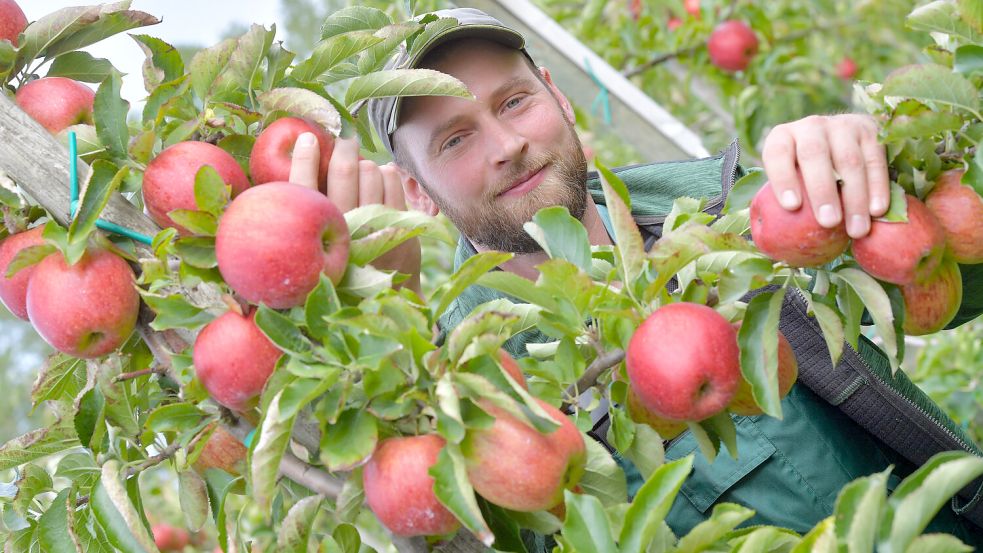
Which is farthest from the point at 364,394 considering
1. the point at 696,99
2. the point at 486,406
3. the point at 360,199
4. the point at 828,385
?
the point at 696,99

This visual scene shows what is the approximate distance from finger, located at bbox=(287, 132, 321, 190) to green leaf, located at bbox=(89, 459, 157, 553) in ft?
0.98

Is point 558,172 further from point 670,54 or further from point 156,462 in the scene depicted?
point 670,54

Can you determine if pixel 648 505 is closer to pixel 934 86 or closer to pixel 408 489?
pixel 408 489

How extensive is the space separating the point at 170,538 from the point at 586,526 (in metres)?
2.62

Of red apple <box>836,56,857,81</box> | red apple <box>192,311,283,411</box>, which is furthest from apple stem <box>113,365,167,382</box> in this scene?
red apple <box>836,56,857,81</box>

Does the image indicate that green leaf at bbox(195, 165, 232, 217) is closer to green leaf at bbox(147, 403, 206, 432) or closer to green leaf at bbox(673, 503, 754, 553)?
green leaf at bbox(147, 403, 206, 432)

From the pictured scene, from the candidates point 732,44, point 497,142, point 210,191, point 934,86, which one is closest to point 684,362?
point 934,86

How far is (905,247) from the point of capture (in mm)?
728

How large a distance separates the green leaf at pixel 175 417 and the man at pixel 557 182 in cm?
21

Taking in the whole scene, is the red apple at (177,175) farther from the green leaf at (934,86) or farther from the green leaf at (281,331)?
the green leaf at (934,86)

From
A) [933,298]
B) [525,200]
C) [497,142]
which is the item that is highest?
[933,298]

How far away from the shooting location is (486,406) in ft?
2.32

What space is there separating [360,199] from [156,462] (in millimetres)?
301

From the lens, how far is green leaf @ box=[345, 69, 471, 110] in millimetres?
925
